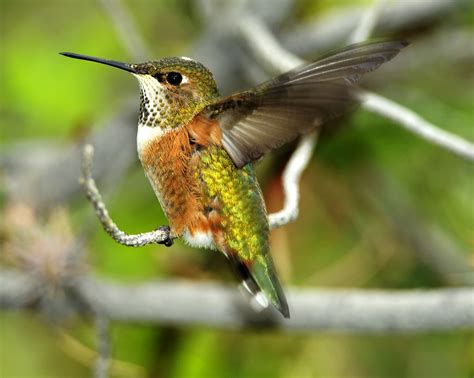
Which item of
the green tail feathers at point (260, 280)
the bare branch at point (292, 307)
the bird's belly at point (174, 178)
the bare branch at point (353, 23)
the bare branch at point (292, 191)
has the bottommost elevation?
the bare branch at point (292, 307)

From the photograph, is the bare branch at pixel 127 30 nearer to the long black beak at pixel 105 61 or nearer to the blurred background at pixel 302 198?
the blurred background at pixel 302 198

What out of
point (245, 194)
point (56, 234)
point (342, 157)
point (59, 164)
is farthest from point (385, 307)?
point (59, 164)

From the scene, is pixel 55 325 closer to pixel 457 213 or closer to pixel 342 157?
pixel 342 157

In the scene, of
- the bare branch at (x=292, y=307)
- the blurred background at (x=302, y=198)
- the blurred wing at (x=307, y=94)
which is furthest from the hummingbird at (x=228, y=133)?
the blurred background at (x=302, y=198)

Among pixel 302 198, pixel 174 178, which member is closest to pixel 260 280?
pixel 174 178

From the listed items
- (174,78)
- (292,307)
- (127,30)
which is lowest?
(292,307)

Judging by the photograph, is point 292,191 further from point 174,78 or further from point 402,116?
point 174,78
